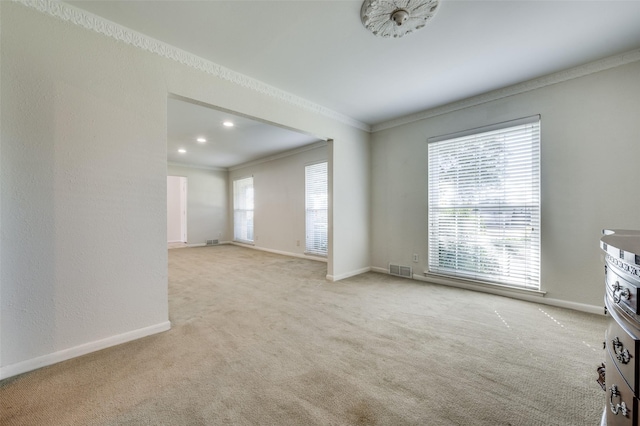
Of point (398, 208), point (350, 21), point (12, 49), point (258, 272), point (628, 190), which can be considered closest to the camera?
point (12, 49)

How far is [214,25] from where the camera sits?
1989 mm

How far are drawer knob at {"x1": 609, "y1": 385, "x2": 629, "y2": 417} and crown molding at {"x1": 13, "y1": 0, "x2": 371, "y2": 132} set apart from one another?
3304 millimetres

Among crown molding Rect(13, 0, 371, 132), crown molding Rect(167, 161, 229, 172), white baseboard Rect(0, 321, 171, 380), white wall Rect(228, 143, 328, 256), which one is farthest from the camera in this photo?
crown molding Rect(167, 161, 229, 172)

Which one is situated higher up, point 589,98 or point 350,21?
point 350,21

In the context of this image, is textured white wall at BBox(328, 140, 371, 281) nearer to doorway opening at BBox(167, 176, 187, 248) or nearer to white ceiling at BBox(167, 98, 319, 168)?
white ceiling at BBox(167, 98, 319, 168)

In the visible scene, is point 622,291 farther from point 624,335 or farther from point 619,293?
point 624,335

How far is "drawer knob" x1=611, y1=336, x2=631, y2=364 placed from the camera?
76 centimetres

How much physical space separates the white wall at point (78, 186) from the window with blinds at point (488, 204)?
10.8 feet

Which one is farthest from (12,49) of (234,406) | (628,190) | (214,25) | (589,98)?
(628,190)

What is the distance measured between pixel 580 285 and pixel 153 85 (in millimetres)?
4575

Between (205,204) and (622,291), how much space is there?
841cm

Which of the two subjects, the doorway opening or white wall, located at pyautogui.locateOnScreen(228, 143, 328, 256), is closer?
white wall, located at pyautogui.locateOnScreen(228, 143, 328, 256)

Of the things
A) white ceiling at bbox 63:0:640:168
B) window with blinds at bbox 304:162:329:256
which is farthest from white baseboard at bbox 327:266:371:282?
white ceiling at bbox 63:0:640:168

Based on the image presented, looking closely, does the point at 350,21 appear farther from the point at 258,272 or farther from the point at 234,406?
the point at 258,272
